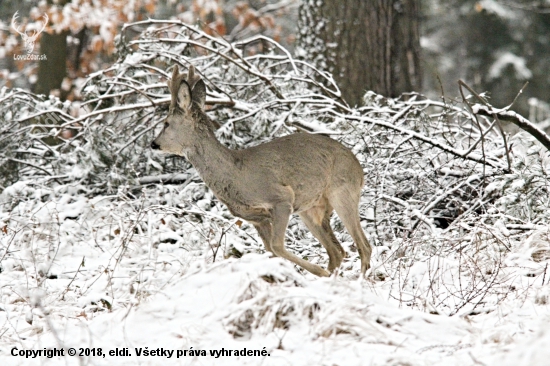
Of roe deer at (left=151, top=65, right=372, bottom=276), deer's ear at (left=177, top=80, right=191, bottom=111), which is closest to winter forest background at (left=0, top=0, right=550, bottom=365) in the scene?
roe deer at (left=151, top=65, right=372, bottom=276)

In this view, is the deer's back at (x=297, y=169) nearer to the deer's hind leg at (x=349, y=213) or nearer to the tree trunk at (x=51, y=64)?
the deer's hind leg at (x=349, y=213)

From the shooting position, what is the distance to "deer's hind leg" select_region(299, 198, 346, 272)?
625 cm

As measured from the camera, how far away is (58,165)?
831cm

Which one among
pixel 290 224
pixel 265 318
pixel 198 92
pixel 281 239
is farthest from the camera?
pixel 290 224

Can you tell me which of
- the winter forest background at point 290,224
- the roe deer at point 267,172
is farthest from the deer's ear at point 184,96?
the winter forest background at point 290,224

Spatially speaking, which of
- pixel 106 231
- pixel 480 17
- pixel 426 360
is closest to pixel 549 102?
pixel 480 17

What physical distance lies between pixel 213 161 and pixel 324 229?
1.21 metres

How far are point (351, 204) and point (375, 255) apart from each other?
0.47 metres

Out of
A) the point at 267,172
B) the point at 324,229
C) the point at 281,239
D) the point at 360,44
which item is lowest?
the point at 324,229

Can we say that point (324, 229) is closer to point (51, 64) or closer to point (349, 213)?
point (349, 213)

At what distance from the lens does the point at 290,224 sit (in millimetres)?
7371

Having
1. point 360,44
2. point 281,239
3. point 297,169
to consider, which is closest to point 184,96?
point 297,169

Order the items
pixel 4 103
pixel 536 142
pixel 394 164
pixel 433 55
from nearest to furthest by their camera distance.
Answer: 1. pixel 536 142
2. pixel 394 164
3. pixel 4 103
4. pixel 433 55

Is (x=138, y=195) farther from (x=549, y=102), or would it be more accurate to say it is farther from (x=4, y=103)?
(x=549, y=102)
